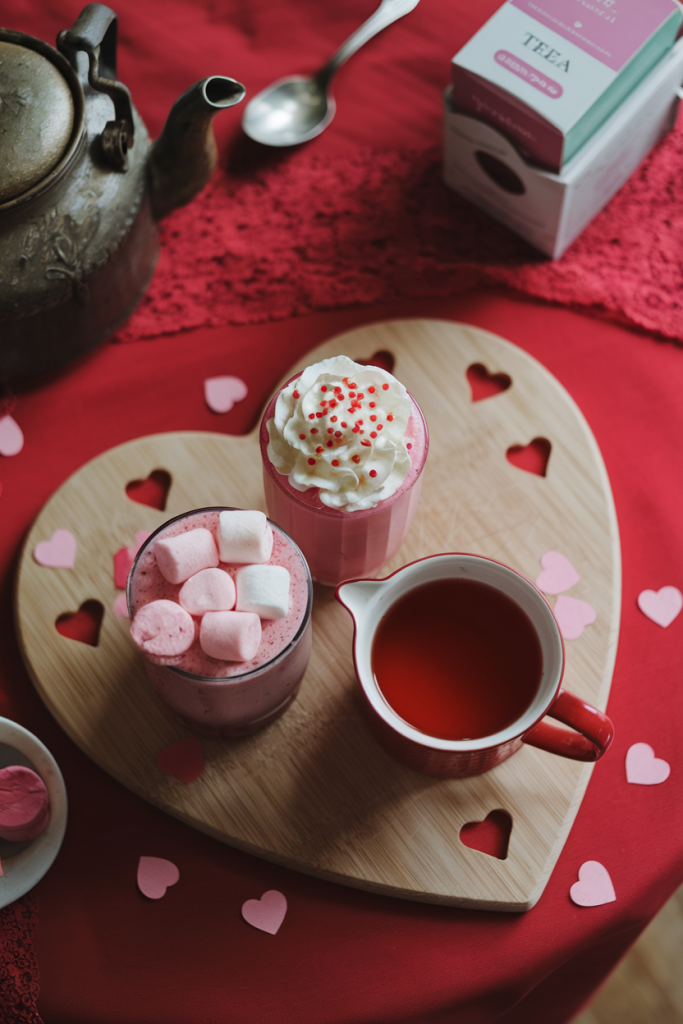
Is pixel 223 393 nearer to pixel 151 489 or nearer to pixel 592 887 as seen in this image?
pixel 151 489

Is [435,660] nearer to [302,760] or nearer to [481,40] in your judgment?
[302,760]

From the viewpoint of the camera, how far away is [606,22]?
123cm

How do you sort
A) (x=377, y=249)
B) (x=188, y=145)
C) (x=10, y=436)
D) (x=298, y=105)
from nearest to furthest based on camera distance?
(x=188, y=145), (x=10, y=436), (x=377, y=249), (x=298, y=105)

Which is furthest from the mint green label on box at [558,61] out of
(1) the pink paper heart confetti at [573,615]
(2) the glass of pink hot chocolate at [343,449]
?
(1) the pink paper heart confetti at [573,615]

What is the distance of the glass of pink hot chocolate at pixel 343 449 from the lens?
0.90m

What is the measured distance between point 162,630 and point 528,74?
943mm

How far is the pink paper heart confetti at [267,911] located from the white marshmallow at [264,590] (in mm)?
380

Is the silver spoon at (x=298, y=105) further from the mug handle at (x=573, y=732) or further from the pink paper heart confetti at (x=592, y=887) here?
the pink paper heart confetti at (x=592, y=887)

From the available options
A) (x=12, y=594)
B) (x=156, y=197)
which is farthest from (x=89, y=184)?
(x=12, y=594)

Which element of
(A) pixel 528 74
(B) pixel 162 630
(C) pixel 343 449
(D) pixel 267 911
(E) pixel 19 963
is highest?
(A) pixel 528 74

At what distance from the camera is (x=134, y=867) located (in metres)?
1.03

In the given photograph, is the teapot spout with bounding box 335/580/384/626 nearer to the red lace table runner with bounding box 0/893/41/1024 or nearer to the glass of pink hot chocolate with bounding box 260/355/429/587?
the glass of pink hot chocolate with bounding box 260/355/429/587

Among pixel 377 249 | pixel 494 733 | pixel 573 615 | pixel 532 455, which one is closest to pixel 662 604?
pixel 573 615

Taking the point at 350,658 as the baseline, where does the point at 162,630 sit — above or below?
above
